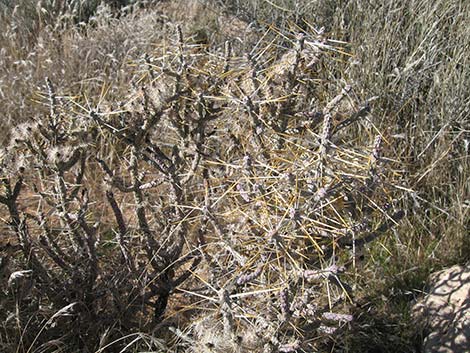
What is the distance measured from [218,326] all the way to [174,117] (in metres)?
0.78

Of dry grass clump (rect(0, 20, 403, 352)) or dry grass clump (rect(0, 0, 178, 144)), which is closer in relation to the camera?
dry grass clump (rect(0, 20, 403, 352))

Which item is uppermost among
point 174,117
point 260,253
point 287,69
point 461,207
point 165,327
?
point 287,69

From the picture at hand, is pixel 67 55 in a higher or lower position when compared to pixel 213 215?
lower

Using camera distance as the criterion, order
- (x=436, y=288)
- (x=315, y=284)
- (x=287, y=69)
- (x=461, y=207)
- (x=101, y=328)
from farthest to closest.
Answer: (x=461, y=207) → (x=436, y=288) → (x=101, y=328) → (x=287, y=69) → (x=315, y=284)

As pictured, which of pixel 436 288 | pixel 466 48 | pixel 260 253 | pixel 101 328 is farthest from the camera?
pixel 466 48

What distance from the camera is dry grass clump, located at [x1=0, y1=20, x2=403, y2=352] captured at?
1.87m

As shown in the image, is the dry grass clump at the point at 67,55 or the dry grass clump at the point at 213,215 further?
the dry grass clump at the point at 67,55

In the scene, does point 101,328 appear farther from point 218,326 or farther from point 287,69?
point 287,69

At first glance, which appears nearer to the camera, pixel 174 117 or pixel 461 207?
pixel 174 117

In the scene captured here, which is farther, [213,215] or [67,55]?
[67,55]

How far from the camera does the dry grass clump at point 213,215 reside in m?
1.87

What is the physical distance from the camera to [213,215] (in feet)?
6.82

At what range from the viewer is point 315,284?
2.03 m

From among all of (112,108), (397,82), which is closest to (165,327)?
(112,108)
